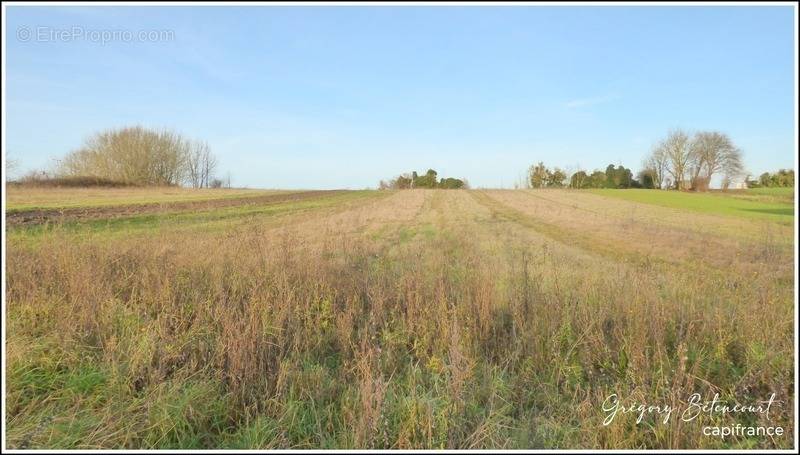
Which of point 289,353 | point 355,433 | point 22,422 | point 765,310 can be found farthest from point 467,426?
point 765,310

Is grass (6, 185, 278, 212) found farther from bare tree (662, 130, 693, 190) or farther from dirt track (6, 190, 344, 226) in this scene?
bare tree (662, 130, 693, 190)

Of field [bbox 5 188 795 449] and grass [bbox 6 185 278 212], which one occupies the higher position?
grass [bbox 6 185 278 212]

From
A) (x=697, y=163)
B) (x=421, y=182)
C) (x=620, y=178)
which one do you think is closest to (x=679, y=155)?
(x=697, y=163)

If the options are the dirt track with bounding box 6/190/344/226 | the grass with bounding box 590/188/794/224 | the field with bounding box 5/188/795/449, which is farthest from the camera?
the grass with bounding box 590/188/794/224

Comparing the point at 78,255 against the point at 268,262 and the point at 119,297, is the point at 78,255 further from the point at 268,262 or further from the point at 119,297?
the point at 268,262

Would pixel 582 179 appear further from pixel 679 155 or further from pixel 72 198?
pixel 72 198

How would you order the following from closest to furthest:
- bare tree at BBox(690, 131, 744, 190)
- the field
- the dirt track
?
the field, the dirt track, bare tree at BBox(690, 131, 744, 190)
